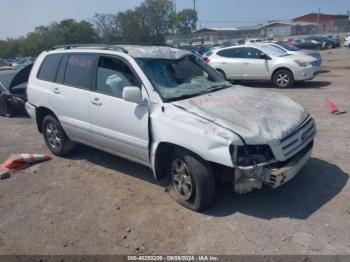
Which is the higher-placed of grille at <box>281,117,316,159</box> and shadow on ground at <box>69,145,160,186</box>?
grille at <box>281,117,316,159</box>

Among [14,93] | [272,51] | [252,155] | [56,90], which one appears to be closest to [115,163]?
[56,90]

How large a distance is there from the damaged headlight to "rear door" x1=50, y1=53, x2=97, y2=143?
2462mm

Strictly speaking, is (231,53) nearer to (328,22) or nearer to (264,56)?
(264,56)

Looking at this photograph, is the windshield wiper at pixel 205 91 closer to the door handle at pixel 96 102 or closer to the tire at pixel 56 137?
the door handle at pixel 96 102

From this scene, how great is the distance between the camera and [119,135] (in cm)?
479

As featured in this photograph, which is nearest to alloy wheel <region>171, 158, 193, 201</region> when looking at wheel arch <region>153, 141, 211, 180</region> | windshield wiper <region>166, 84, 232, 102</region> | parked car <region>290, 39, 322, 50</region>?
wheel arch <region>153, 141, 211, 180</region>

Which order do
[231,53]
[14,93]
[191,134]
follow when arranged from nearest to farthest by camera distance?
[191,134]
[14,93]
[231,53]

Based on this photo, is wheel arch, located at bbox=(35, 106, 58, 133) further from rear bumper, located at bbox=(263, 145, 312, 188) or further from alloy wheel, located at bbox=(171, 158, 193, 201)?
rear bumper, located at bbox=(263, 145, 312, 188)

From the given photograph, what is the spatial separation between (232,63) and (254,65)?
2.99ft

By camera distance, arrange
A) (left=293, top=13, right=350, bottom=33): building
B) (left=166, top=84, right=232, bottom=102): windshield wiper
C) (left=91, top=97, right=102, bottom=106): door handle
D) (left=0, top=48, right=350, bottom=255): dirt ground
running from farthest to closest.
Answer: (left=293, top=13, right=350, bottom=33): building, (left=91, top=97, right=102, bottom=106): door handle, (left=166, top=84, right=232, bottom=102): windshield wiper, (left=0, top=48, right=350, bottom=255): dirt ground

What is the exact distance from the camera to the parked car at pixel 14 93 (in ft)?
32.4

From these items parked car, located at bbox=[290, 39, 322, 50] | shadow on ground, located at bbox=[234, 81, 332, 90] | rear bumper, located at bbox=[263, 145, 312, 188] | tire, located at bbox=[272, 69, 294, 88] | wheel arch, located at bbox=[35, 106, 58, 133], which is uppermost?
wheel arch, located at bbox=[35, 106, 58, 133]

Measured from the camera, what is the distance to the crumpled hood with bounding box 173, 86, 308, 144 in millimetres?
3764

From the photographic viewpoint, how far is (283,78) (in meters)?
12.3
